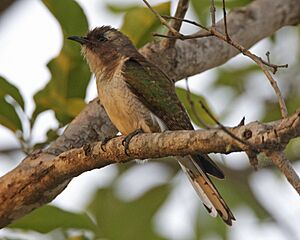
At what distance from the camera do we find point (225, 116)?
7000 mm

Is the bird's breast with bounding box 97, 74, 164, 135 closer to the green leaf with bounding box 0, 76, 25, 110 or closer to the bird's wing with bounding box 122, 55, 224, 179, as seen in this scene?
the bird's wing with bounding box 122, 55, 224, 179

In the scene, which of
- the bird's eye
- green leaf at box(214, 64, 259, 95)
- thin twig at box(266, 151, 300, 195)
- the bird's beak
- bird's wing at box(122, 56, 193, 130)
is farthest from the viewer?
green leaf at box(214, 64, 259, 95)

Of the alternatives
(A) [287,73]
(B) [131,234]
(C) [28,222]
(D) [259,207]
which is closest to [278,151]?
(C) [28,222]

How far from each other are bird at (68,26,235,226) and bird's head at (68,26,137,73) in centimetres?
23

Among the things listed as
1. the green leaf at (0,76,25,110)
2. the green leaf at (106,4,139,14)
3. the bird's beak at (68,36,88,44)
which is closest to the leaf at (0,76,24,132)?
the green leaf at (0,76,25,110)

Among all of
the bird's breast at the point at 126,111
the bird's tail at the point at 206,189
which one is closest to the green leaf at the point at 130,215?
the bird's tail at the point at 206,189

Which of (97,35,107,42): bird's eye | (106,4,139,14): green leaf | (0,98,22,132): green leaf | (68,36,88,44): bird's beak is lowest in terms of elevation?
(0,98,22,132): green leaf

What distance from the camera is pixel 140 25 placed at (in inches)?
232

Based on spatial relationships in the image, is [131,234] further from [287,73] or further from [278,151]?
[278,151]

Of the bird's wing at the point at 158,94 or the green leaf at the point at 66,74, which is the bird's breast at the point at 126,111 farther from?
the green leaf at the point at 66,74

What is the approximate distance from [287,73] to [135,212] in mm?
1944

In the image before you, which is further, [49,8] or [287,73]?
[287,73]

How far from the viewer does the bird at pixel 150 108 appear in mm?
5004

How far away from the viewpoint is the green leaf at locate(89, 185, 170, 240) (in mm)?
5797
